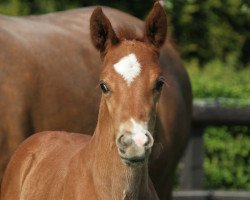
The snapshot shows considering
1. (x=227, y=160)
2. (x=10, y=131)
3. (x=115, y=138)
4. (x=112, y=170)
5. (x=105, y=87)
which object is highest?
(x=105, y=87)

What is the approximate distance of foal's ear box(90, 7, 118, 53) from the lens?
5.90 metres

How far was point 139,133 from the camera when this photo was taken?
5.34 m

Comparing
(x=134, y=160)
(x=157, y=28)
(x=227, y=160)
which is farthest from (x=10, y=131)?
(x=227, y=160)

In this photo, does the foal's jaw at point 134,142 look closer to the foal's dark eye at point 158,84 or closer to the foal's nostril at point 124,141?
the foal's nostril at point 124,141

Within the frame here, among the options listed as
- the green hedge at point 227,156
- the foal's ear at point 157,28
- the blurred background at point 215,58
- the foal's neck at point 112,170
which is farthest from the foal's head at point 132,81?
the green hedge at point 227,156

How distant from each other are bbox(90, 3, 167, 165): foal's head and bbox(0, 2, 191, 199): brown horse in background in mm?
779

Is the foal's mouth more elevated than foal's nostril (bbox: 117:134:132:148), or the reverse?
foal's nostril (bbox: 117:134:132:148)

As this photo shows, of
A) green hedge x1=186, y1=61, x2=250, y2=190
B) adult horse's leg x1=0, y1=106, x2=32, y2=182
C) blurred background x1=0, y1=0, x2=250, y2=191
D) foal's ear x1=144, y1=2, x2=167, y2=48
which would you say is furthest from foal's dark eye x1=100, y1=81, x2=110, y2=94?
green hedge x1=186, y1=61, x2=250, y2=190

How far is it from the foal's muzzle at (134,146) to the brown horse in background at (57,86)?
37.9 inches

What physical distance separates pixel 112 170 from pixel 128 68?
59cm

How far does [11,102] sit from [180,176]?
3.76 meters

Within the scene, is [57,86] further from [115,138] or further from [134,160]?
[134,160]

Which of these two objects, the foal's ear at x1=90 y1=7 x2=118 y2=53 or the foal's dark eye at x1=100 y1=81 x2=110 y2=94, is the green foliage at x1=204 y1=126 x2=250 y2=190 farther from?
the foal's dark eye at x1=100 y1=81 x2=110 y2=94

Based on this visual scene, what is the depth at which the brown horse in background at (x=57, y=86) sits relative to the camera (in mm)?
7113
